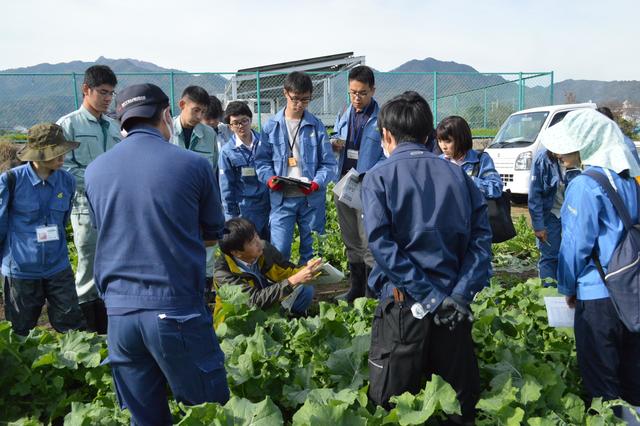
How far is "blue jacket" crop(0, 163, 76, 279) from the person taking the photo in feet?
12.8

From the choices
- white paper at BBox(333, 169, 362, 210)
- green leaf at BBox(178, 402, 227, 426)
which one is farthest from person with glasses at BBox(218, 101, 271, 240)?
green leaf at BBox(178, 402, 227, 426)

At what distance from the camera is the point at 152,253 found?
2.21 metres

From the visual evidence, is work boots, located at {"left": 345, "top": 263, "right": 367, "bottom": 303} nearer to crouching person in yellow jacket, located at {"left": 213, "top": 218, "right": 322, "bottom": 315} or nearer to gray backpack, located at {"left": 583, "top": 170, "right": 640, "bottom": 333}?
crouching person in yellow jacket, located at {"left": 213, "top": 218, "right": 322, "bottom": 315}

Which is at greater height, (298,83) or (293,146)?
(298,83)

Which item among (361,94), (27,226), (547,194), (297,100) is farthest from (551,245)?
(27,226)

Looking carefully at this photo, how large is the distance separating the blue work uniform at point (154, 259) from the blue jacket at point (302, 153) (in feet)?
Result: 9.19

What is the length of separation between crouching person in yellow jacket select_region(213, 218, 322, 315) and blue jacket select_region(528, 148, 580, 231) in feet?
7.89

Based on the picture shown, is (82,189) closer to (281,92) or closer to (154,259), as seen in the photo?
(154,259)

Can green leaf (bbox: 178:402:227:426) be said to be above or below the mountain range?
below

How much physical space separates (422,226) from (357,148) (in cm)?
282

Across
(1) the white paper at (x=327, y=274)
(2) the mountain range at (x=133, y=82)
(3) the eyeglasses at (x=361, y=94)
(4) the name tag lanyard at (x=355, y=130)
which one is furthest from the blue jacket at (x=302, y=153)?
(2) the mountain range at (x=133, y=82)

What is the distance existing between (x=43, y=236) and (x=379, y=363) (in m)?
2.67

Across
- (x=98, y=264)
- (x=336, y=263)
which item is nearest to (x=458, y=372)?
(x=98, y=264)

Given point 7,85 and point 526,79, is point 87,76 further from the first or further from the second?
point 526,79
